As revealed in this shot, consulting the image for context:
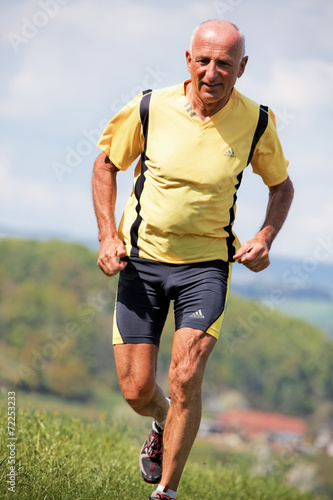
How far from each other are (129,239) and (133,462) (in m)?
2.26

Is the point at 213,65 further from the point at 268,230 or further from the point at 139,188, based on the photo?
the point at 268,230

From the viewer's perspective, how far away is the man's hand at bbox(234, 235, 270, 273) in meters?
4.56

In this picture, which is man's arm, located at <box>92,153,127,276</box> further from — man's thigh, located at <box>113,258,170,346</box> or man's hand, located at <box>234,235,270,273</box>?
man's hand, located at <box>234,235,270,273</box>

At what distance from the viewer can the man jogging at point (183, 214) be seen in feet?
14.5

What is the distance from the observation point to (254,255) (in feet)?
15.0

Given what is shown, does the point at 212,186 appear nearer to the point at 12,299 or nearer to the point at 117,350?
the point at 117,350

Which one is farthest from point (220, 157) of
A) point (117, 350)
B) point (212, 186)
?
point (117, 350)

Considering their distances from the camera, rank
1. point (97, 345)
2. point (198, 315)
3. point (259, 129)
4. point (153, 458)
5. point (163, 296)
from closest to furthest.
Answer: point (198, 315) → point (259, 129) → point (163, 296) → point (153, 458) → point (97, 345)

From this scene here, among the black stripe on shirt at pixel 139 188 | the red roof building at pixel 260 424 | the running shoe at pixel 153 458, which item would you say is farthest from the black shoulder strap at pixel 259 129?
the red roof building at pixel 260 424

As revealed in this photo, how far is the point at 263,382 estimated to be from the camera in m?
85.8

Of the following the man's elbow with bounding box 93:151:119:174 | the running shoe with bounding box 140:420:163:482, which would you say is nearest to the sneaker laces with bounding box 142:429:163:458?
the running shoe with bounding box 140:420:163:482

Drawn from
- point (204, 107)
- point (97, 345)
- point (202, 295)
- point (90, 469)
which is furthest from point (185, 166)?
point (97, 345)

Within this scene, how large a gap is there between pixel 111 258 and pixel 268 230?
40.3 inches

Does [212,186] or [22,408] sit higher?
[212,186]
